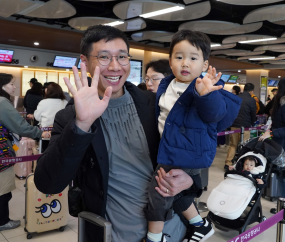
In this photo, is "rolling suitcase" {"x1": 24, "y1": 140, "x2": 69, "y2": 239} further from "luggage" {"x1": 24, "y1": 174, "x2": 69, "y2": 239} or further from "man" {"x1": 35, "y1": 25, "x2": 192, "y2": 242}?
"man" {"x1": 35, "y1": 25, "x2": 192, "y2": 242}

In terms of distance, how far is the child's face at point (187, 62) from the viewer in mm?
1520

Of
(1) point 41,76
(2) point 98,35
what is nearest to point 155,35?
(1) point 41,76

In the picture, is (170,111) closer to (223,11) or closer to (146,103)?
(146,103)

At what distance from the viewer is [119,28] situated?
357 inches

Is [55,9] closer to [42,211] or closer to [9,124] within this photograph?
[9,124]

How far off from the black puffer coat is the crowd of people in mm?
5560

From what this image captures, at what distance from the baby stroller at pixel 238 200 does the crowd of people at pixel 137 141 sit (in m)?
1.79

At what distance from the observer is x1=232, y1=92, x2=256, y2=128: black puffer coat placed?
6.74m

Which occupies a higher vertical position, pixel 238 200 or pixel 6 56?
pixel 6 56

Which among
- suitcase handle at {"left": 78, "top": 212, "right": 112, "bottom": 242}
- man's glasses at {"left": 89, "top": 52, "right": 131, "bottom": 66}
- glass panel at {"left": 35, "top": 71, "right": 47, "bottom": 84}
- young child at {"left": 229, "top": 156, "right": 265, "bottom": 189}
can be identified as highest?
glass panel at {"left": 35, "top": 71, "right": 47, "bottom": 84}

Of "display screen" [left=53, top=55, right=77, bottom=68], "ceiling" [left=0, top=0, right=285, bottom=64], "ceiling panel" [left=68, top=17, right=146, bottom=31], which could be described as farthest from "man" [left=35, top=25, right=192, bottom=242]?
"display screen" [left=53, top=55, right=77, bottom=68]

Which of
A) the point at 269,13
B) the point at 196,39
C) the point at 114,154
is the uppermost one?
the point at 269,13

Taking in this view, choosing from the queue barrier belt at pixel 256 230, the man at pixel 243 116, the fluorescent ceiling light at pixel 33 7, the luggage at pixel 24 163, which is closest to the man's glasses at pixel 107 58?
the queue barrier belt at pixel 256 230

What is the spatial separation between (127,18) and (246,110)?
4.11 metres
